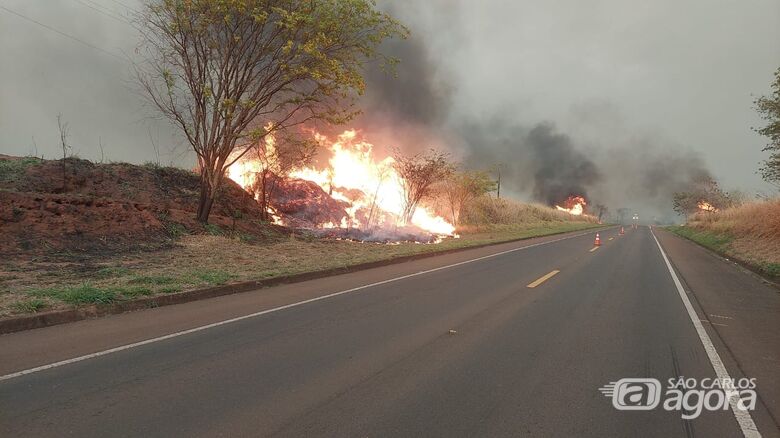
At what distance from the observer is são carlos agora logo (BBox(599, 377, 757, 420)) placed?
12.0 ft

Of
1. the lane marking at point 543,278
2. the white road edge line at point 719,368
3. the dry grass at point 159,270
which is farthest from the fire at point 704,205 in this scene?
the white road edge line at point 719,368

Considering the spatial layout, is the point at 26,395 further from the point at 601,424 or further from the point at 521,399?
the point at 601,424

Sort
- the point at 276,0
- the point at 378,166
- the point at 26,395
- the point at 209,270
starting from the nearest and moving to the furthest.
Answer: the point at 26,395, the point at 209,270, the point at 276,0, the point at 378,166

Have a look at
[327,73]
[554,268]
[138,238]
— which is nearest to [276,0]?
[327,73]

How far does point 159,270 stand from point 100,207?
4335mm

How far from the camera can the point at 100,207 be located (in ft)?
40.3

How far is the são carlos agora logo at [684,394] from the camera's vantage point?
3.67m

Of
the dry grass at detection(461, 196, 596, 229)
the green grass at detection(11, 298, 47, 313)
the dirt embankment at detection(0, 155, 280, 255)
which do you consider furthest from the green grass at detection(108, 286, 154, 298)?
the dry grass at detection(461, 196, 596, 229)

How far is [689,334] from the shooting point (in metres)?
5.92

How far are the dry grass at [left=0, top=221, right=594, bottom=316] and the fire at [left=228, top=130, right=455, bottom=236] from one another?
8.97 meters

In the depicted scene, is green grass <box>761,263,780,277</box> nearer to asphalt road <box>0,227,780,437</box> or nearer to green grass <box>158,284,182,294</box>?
asphalt road <box>0,227,780,437</box>

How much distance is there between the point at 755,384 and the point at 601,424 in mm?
2063

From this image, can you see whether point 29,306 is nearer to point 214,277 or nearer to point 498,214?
point 214,277

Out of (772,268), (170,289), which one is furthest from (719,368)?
(772,268)
